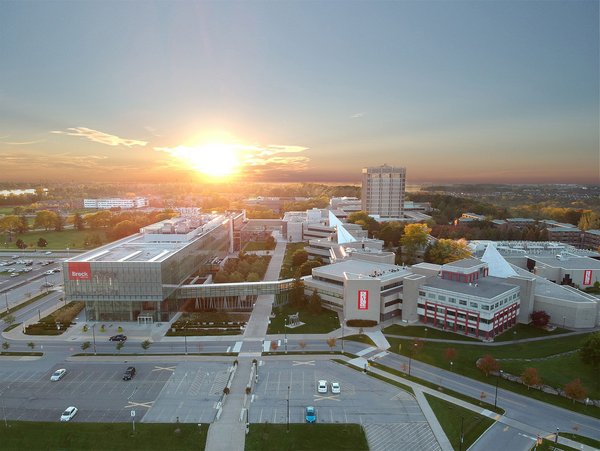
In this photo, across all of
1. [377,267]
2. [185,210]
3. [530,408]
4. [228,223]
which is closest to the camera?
[530,408]

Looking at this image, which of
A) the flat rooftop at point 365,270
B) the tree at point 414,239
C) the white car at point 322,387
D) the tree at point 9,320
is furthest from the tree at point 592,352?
the tree at point 9,320

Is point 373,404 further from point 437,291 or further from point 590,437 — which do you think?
point 437,291

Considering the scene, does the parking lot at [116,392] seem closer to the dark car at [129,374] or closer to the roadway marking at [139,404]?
the roadway marking at [139,404]

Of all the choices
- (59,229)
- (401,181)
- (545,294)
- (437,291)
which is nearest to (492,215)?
(401,181)

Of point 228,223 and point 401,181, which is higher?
point 401,181

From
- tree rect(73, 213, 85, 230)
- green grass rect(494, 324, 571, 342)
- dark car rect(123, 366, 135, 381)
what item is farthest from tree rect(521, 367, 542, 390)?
tree rect(73, 213, 85, 230)

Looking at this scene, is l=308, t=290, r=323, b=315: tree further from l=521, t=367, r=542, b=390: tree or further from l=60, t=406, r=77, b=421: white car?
l=60, t=406, r=77, b=421: white car
